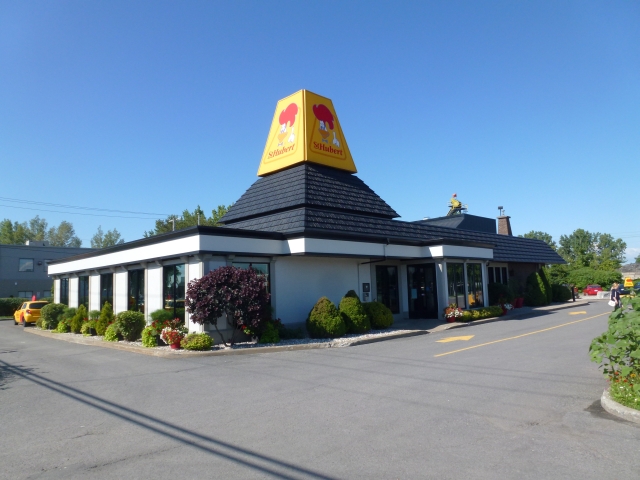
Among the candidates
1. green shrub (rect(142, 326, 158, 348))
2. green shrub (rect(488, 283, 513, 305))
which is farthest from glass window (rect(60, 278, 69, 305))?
green shrub (rect(488, 283, 513, 305))

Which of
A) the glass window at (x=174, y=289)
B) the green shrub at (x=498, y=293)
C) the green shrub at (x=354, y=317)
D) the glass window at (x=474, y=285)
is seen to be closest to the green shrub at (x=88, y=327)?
the glass window at (x=174, y=289)

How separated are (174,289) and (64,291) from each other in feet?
51.9

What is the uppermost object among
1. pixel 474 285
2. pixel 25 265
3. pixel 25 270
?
pixel 25 265

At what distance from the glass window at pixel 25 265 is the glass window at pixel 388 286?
142 feet

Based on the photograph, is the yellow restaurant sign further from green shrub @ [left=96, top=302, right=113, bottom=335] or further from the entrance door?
green shrub @ [left=96, top=302, right=113, bottom=335]

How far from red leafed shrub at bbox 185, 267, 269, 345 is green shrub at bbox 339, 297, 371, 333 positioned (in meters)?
3.72

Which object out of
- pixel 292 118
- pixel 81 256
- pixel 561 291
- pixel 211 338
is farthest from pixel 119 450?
pixel 561 291

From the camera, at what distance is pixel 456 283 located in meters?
23.8

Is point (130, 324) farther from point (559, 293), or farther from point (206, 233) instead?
point (559, 293)

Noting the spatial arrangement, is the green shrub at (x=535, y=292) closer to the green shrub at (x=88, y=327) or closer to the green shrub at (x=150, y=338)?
the green shrub at (x=150, y=338)

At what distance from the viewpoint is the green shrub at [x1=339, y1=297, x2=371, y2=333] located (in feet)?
59.7

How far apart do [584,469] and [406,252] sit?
17.2 meters

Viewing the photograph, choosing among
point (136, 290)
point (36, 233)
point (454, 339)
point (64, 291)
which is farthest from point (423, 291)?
point (36, 233)

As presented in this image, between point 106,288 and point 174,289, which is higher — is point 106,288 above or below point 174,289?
above
